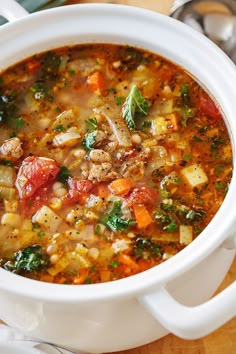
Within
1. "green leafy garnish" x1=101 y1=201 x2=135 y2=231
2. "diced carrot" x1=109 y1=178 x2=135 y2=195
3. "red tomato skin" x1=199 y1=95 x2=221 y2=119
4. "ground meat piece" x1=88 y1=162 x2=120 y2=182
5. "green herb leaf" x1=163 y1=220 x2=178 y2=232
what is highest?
"red tomato skin" x1=199 y1=95 x2=221 y2=119

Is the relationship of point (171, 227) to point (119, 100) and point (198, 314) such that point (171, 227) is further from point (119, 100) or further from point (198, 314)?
point (119, 100)

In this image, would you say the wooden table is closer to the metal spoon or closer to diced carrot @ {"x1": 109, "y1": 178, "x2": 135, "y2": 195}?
diced carrot @ {"x1": 109, "y1": 178, "x2": 135, "y2": 195}

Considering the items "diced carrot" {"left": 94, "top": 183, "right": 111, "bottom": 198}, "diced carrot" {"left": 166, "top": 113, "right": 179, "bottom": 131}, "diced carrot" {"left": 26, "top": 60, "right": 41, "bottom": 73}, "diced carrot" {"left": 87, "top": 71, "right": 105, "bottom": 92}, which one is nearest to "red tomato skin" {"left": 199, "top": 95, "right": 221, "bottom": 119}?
"diced carrot" {"left": 166, "top": 113, "right": 179, "bottom": 131}

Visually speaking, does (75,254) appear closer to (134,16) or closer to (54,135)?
(54,135)

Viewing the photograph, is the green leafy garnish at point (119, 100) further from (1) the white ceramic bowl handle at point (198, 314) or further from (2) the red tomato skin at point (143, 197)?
(1) the white ceramic bowl handle at point (198, 314)

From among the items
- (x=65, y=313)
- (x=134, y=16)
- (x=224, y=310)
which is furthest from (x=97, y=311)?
(x=134, y=16)

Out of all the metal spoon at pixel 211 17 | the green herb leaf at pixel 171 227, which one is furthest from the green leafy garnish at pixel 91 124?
the metal spoon at pixel 211 17

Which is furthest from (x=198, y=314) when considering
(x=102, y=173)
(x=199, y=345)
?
(x=102, y=173)
